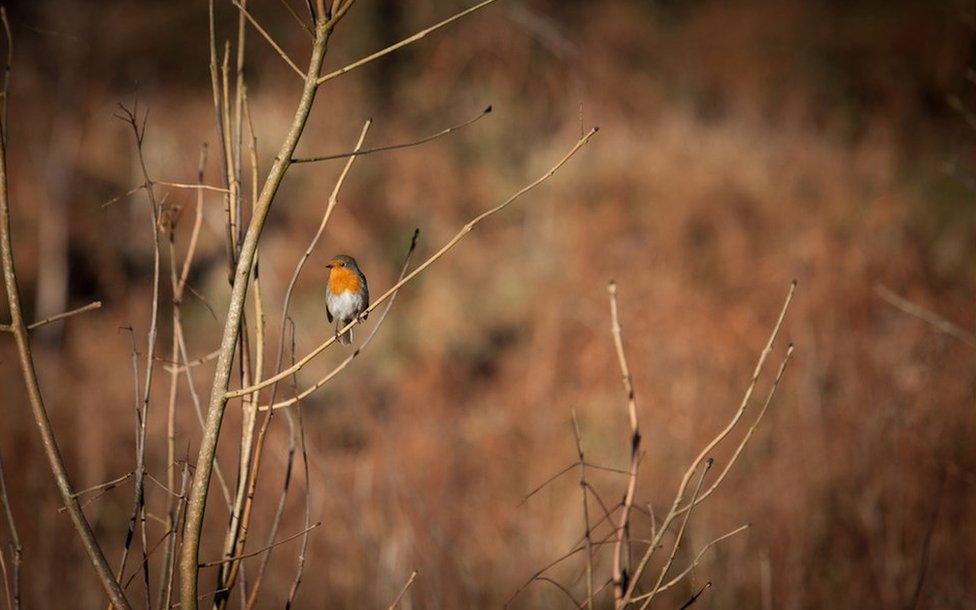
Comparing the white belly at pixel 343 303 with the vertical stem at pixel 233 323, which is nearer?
the vertical stem at pixel 233 323

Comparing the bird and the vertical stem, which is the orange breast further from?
the vertical stem

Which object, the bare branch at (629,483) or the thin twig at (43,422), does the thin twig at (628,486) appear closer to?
the bare branch at (629,483)

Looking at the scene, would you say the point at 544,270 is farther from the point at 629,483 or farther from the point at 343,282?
the point at 629,483

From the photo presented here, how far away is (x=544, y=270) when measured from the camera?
889cm

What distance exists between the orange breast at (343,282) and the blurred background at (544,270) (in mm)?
1446

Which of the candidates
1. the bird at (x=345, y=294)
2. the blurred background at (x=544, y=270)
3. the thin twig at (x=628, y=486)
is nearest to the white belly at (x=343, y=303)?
the bird at (x=345, y=294)

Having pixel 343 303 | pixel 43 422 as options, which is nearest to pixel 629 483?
pixel 343 303

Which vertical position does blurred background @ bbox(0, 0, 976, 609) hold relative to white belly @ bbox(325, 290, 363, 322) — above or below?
below

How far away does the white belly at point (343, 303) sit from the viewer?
4.59ft

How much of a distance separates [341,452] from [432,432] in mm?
936

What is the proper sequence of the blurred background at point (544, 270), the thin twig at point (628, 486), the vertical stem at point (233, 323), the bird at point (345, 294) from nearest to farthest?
the vertical stem at point (233, 323) → the thin twig at point (628, 486) → the bird at point (345, 294) → the blurred background at point (544, 270)

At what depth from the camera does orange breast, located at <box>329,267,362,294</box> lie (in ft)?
4.61

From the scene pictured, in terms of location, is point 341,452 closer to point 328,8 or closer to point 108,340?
point 108,340

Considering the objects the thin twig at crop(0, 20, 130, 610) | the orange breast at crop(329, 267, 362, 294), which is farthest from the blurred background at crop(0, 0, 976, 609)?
the thin twig at crop(0, 20, 130, 610)
